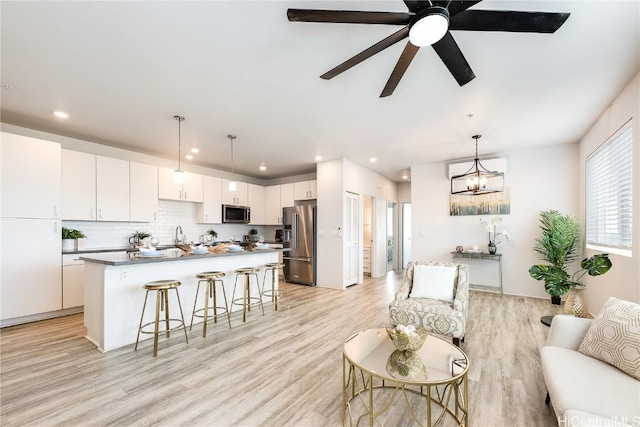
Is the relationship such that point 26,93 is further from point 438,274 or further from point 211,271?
point 438,274

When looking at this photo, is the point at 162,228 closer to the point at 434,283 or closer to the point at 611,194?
the point at 434,283

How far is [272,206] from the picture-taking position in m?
7.15

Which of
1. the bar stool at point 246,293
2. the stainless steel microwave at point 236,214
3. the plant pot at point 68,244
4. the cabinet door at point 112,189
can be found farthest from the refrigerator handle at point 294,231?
the plant pot at point 68,244

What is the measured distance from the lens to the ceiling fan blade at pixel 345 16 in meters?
1.43

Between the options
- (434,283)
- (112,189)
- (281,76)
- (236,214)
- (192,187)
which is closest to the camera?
(281,76)

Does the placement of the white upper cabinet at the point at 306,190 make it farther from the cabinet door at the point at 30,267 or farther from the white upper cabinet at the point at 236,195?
the cabinet door at the point at 30,267

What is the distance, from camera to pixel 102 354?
2.75 metres

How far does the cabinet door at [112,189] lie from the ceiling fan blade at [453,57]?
500 cm

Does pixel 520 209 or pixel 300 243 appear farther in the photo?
pixel 300 243

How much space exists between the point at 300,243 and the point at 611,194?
4.84 metres

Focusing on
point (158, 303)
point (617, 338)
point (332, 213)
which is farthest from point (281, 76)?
point (332, 213)

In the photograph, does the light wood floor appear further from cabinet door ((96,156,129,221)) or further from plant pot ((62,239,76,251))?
cabinet door ((96,156,129,221))

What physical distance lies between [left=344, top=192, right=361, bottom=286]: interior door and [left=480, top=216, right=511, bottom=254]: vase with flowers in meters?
2.46

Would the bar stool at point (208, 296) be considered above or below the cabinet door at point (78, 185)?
below
